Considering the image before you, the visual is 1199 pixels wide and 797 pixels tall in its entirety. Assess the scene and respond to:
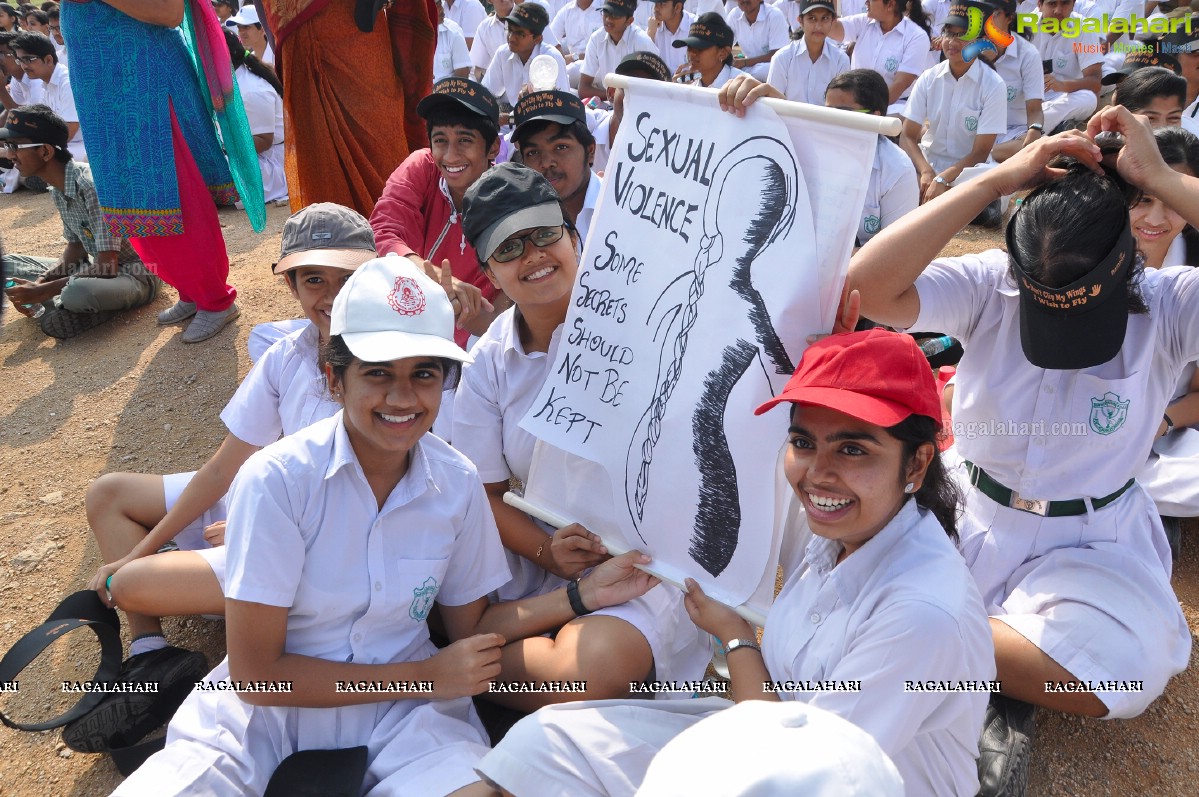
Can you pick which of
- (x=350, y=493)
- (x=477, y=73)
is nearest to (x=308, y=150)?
(x=350, y=493)

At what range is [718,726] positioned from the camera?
944 millimetres

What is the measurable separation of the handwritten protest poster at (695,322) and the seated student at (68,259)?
3851 millimetres

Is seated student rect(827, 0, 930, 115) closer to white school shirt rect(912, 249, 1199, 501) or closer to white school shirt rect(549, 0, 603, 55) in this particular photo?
white school shirt rect(549, 0, 603, 55)

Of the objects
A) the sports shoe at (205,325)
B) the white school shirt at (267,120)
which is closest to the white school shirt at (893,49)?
the white school shirt at (267,120)

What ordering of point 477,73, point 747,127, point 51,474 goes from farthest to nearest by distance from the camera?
1. point 477,73
2. point 51,474
3. point 747,127

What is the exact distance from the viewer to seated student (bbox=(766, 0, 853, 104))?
291 inches

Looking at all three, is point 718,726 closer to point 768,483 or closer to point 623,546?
point 768,483

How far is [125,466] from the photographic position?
161 inches

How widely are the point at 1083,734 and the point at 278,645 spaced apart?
2052 mm

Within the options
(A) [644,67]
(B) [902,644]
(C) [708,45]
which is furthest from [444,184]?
(C) [708,45]

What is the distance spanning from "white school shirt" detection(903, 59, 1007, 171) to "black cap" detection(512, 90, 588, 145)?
3839mm

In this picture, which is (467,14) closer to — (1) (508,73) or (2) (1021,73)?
(1) (508,73)

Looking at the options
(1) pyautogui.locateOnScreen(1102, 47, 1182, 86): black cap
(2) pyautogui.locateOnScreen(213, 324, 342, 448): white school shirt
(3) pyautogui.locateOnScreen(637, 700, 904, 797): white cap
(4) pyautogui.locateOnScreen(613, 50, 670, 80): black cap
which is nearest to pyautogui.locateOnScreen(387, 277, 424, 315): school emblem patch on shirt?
(2) pyautogui.locateOnScreen(213, 324, 342, 448): white school shirt

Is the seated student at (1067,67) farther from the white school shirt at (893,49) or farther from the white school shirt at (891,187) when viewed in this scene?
the white school shirt at (891,187)
